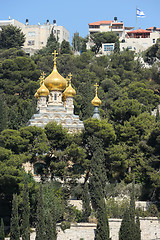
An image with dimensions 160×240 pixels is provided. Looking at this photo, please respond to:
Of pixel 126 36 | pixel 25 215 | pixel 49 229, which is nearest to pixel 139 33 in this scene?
pixel 126 36

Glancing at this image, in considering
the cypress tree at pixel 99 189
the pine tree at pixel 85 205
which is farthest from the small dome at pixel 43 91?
the pine tree at pixel 85 205

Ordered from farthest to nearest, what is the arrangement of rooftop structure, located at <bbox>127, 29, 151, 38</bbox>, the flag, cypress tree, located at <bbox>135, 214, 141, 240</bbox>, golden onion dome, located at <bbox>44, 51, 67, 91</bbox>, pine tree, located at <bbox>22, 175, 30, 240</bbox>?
1. rooftop structure, located at <bbox>127, 29, 151, 38</bbox>
2. the flag
3. golden onion dome, located at <bbox>44, 51, 67, 91</bbox>
4. cypress tree, located at <bbox>135, 214, 141, 240</bbox>
5. pine tree, located at <bbox>22, 175, 30, 240</bbox>

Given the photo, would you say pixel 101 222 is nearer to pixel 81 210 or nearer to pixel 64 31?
pixel 81 210

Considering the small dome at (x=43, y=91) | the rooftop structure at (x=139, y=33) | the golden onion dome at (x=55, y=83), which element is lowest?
the small dome at (x=43, y=91)

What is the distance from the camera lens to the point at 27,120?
176 feet

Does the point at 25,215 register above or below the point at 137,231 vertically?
above

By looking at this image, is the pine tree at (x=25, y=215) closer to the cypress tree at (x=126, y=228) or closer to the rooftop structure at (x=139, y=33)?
the cypress tree at (x=126, y=228)

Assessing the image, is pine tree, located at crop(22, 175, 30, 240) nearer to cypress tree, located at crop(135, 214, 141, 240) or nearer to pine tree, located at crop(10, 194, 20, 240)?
pine tree, located at crop(10, 194, 20, 240)

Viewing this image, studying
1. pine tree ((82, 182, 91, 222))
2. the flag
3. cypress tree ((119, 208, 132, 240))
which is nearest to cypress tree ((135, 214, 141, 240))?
cypress tree ((119, 208, 132, 240))

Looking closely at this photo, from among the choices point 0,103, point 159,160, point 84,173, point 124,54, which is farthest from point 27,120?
point 124,54

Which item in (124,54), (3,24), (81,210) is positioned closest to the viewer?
(81,210)

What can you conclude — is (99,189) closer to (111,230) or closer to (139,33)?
(111,230)

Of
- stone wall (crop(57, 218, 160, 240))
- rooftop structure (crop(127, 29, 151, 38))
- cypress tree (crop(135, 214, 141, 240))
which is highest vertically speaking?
rooftop structure (crop(127, 29, 151, 38))

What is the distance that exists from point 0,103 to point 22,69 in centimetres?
1836
